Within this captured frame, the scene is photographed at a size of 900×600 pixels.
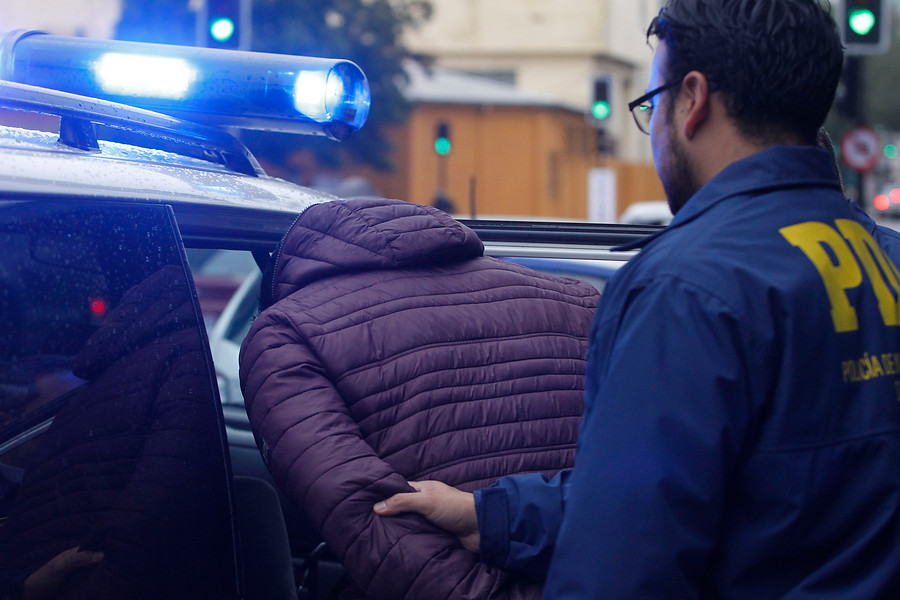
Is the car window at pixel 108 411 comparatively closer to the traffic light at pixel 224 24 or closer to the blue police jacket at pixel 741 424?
the blue police jacket at pixel 741 424

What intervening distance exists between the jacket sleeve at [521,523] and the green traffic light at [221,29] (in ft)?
22.1

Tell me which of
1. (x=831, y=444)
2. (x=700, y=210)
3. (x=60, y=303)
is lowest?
(x=831, y=444)

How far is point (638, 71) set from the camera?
40.6 m

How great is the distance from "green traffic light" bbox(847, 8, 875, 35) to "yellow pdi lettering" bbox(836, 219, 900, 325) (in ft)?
27.8

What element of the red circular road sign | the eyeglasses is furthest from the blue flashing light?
the red circular road sign

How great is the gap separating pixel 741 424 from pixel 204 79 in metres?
1.61

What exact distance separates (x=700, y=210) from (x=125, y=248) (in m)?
0.93

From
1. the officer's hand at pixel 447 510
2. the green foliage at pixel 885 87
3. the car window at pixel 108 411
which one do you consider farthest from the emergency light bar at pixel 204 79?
the green foliage at pixel 885 87

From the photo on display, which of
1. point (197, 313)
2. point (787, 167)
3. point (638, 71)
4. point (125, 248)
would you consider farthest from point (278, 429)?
point (638, 71)

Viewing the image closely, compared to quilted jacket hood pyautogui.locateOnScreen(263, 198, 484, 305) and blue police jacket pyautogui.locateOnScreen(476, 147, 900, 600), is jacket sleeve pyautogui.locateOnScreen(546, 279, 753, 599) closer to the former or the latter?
blue police jacket pyautogui.locateOnScreen(476, 147, 900, 600)

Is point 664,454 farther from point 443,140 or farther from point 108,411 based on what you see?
point 443,140

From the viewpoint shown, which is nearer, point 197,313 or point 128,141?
point 197,313

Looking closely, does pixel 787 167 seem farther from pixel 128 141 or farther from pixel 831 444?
pixel 128 141

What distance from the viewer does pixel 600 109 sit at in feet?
40.5
